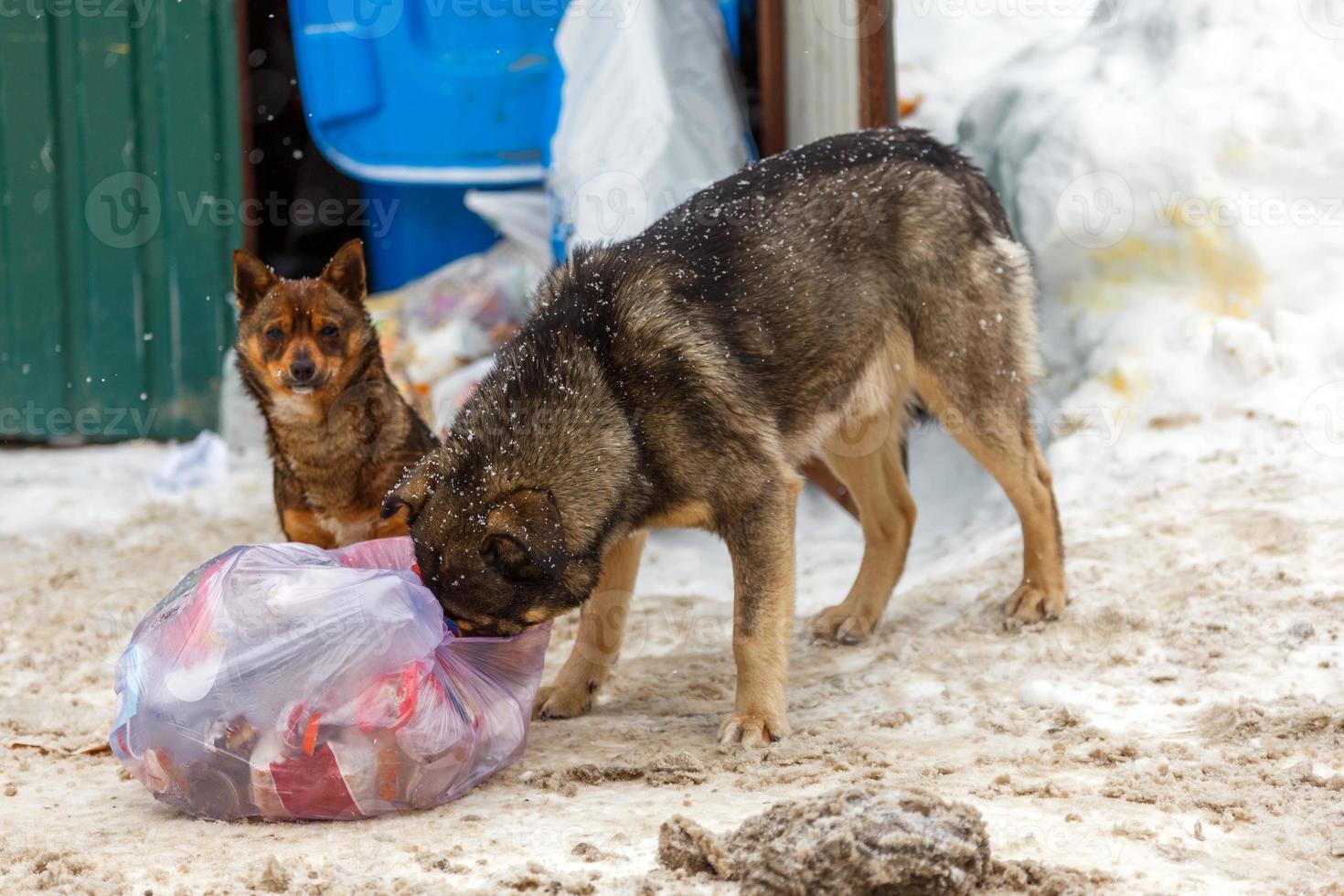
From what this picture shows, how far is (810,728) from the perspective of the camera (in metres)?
3.83

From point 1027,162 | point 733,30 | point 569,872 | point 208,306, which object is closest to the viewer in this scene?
point 569,872

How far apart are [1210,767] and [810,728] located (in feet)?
3.39

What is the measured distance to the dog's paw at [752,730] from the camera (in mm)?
3654

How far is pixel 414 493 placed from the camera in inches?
137

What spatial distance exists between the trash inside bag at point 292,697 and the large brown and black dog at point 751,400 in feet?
0.75

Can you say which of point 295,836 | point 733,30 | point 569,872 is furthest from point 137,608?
point 733,30

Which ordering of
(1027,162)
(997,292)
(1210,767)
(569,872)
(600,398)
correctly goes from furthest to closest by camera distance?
(1027,162) < (997,292) < (600,398) < (1210,767) < (569,872)

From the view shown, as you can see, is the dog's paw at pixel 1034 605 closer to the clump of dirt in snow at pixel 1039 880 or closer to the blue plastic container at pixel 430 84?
the clump of dirt in snow at pixel 1039 880

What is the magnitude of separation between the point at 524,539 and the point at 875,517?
6.29 ft

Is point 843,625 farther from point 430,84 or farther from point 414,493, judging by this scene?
point 430,84

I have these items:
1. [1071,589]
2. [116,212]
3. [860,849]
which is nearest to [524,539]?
[860,849]

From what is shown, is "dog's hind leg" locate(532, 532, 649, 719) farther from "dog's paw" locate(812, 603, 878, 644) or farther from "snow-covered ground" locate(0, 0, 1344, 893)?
"dog's paw" locate(812, 603, 878, 644)

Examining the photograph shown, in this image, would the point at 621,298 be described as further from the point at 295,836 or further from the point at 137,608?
the point at 137,608

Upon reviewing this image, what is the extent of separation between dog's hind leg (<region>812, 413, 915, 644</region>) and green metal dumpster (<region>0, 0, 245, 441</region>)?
13.8 feet
